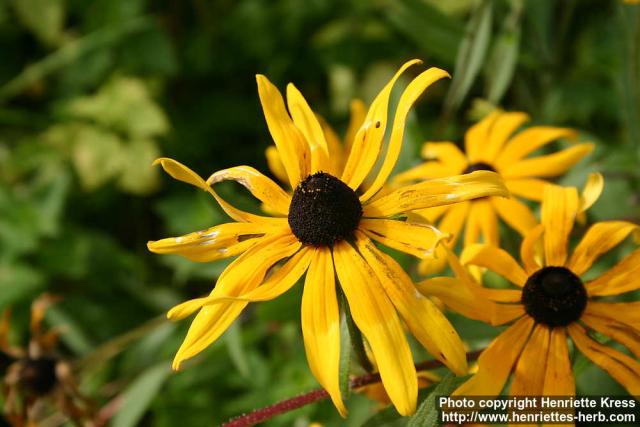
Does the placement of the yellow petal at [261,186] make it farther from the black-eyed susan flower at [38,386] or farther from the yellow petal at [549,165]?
the black-eyed susan flower at [38,386]

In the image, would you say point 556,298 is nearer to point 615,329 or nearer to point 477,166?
point 615,329

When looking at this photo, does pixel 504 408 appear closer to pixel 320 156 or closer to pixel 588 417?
pixel 588 417

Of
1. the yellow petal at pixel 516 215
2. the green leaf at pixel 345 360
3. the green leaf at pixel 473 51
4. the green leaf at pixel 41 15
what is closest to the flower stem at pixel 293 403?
the green leaf at pixel 345 360

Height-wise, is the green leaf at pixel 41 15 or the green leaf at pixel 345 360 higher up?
the green leaf at pixel 41 15

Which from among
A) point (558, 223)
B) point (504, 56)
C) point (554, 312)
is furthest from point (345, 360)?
point (504, 56)

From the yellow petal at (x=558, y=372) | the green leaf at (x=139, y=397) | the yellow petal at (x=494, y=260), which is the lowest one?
the green leaf at (x=139, y=397)

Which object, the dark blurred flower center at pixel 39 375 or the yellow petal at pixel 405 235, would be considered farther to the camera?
the dark blurred flower center at pixel 39 375

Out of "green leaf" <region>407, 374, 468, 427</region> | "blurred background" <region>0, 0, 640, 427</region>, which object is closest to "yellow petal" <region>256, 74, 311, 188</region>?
"green leaf" <region>407, 374, 468, 427</region>
